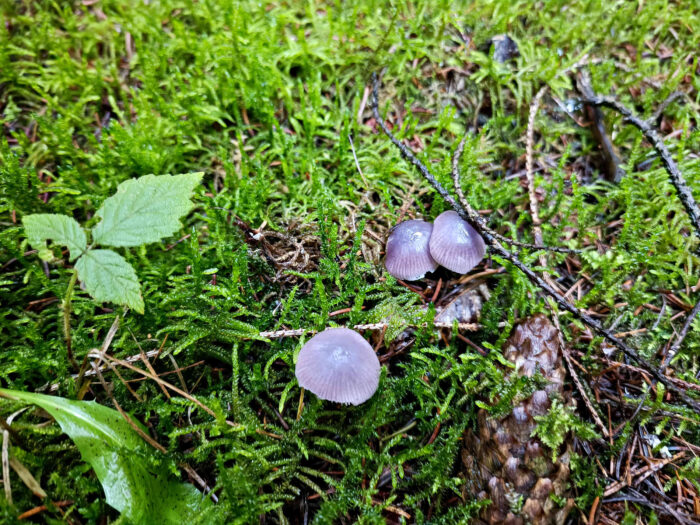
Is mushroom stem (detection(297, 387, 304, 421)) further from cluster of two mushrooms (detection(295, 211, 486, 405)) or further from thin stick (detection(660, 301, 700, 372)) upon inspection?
thin stick (detection(660, 301, 700, 372))

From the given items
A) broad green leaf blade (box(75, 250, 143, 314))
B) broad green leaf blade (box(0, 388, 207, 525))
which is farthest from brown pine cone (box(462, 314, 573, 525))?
broad green leaf blade (box(75, 250, 143, 314))

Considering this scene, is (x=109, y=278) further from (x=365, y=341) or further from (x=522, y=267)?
(x=522, y=267)

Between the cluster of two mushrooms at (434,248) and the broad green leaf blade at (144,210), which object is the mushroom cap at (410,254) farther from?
the broad green leaf blade at (144,210)

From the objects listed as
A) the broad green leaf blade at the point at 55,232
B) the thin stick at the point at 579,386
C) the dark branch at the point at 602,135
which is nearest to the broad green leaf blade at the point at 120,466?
the broad green leaf blade at the point at 55,232

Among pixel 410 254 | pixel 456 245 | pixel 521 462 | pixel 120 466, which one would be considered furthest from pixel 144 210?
pixel 521 462

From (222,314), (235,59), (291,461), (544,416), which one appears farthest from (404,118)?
(291,461)

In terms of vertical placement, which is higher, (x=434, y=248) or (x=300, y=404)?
(x=434, y=248)
